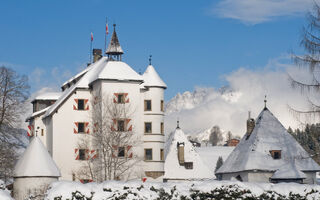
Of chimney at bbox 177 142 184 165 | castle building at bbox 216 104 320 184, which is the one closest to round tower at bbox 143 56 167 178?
castle building at bbox 216 104 320 184

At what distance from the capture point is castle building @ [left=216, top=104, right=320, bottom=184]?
5672 cm

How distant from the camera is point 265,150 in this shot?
195 feet

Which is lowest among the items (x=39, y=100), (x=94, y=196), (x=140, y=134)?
(x=94, y=196)

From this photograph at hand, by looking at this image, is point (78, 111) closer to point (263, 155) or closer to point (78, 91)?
point (78, 91)

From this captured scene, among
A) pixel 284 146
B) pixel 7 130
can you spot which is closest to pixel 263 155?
pixel 284 146

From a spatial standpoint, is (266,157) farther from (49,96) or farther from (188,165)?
(49,96)

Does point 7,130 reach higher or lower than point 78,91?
lower

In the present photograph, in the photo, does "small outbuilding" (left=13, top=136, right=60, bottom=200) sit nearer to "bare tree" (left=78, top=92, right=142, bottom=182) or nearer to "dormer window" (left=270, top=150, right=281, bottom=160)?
"bare tree" (left=78, top=92, right=142, bottom=182)

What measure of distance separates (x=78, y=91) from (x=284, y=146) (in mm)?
19977

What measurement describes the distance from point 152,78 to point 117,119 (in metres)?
8.33

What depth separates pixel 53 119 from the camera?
58500 mm

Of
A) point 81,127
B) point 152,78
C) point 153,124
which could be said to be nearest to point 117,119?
point 81,127

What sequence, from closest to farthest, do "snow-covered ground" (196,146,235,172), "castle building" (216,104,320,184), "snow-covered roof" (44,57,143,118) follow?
"castle building" (216,104,320,184), "snow-covered roof" (44,57,143,118), "snow-covered ground" (196,146,235,172)

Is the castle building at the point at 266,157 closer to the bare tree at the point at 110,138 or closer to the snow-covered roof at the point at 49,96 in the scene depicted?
the bare tree at the point at 110,138
